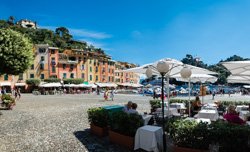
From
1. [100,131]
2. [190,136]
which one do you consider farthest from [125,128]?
[190,136]

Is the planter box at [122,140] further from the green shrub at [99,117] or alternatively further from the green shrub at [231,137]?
the green shrub at [231,137]

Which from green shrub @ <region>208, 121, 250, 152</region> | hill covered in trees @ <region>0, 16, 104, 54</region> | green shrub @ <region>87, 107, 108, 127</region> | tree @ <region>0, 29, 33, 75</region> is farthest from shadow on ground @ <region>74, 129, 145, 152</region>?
hill covered in trees @ <region>0, 16, 104, 54</region>

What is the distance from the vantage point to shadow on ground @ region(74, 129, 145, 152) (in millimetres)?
7856

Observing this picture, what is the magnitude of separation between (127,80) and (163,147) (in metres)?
93.6

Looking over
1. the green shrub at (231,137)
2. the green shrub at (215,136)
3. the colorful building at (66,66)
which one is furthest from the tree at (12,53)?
the colorful building at (66,66)

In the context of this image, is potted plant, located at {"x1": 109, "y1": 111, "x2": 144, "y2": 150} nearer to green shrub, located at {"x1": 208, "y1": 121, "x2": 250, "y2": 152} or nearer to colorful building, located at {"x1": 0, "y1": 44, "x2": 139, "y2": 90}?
green shrub, located at {"x1": 208, "y1": 121, "x2": 250, "y2": 152}

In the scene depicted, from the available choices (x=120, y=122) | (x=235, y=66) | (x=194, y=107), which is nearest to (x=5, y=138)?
(x=120, y=122)

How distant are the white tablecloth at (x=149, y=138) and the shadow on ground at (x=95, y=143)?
0.58 metres

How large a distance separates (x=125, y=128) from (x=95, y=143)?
1.28 m

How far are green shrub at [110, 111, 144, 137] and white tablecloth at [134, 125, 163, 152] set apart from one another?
43 centimetres

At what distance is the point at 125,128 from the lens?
328 inches

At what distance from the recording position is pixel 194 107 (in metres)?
13.8

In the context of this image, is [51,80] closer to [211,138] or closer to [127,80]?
[127,80]

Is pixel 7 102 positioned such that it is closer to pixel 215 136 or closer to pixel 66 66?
pixel 215 136
